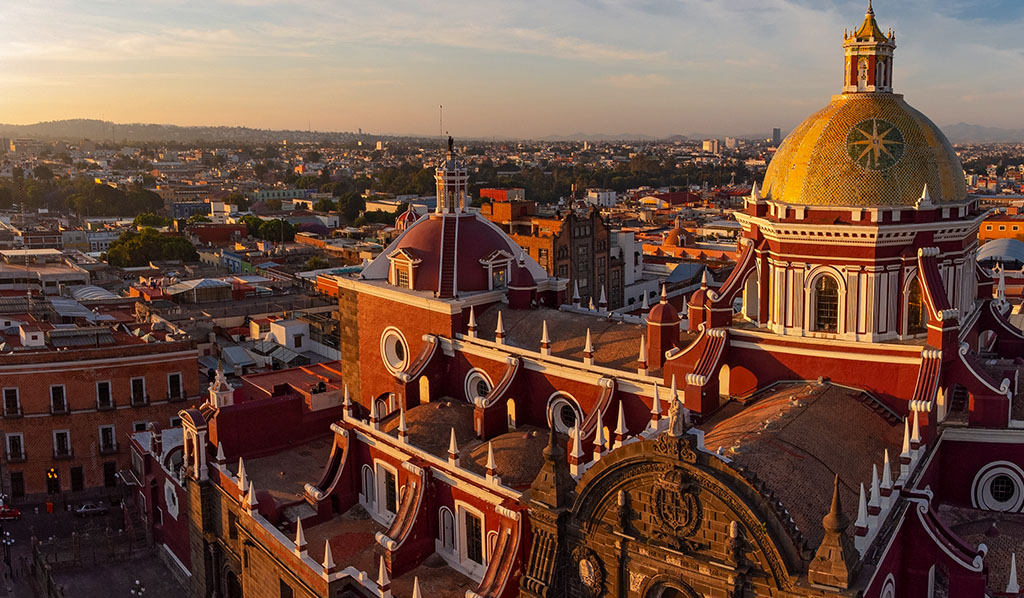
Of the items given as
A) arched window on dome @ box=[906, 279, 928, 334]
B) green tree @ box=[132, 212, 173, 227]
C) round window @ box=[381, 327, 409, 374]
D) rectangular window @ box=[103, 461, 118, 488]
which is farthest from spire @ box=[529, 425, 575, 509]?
green tree @ box=[132, 212, 173, 227]

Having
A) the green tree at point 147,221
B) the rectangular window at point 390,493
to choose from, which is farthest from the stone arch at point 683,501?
the green tree at point 147,221

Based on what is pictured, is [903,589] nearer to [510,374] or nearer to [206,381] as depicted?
[510,374]

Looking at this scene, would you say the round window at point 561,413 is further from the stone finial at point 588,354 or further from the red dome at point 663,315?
the red dome at point 663,315

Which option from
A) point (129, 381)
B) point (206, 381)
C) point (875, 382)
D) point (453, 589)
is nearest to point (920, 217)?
point (875, 382)

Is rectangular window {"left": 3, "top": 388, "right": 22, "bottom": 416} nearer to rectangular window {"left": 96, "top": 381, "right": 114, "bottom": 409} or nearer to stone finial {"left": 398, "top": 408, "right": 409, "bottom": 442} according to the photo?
rectangular window {"left": 96, "top": 381, "right": 114, "bottom": 409}

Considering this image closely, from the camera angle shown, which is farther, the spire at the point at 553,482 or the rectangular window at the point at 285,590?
the rectangular window at the point at 285,590

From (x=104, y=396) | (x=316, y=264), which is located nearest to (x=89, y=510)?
(x=104, y=396)
